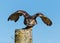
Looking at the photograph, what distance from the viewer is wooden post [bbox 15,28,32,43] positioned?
95.7 inches

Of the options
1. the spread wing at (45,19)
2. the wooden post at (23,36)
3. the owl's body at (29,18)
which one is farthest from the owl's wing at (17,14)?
the wooden post at (23,36)

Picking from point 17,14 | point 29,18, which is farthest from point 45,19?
point 17,14

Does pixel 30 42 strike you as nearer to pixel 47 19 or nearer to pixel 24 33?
pixel 24 33

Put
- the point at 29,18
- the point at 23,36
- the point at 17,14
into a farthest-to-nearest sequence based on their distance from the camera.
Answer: the point at 17,14, the point at 29,18, the point at 23,36

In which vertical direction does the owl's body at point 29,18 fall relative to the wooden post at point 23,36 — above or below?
above

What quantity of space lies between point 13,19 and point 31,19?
528 mm

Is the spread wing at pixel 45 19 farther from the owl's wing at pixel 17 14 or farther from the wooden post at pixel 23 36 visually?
the wooden post at pixel 23 36

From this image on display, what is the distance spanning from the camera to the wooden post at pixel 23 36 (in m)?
2.43

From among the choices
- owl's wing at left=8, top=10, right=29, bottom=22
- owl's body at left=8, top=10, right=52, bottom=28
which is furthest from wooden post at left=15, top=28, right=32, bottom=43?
owl's wing at left=8, top=10, right=29, bottom=22

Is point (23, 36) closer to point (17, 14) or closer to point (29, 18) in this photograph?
point (29, 18)

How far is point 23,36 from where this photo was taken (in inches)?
98.3

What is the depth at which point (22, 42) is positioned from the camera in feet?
7.79

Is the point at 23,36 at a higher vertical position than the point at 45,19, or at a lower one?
lower

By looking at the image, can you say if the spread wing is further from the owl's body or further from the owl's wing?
the owl's wing
